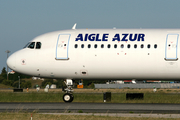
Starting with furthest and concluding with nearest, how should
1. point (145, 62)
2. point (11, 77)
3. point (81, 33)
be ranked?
point (11, 77)
point (81, 33)
point (145, 62)

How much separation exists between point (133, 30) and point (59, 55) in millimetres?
7208

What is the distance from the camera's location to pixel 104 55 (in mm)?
29078

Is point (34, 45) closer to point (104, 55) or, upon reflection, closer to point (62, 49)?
point (62, 49)

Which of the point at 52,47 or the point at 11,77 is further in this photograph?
the point at 11,77

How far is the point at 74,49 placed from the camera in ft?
97.5

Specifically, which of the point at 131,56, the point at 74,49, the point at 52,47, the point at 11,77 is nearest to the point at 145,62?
the point at 131,56

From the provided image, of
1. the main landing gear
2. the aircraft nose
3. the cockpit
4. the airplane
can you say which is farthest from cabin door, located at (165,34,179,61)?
the aircraft nose

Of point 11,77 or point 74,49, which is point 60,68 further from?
point 11,77

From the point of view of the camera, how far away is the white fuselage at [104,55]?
28453 mm

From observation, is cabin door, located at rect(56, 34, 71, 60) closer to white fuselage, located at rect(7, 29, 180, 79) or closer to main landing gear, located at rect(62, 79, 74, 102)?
white fuselage, located at rect(7, 29, 180, 79)

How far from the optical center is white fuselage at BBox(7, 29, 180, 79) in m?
28.5

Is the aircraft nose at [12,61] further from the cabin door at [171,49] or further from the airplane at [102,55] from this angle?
the cabin door at [171,49]

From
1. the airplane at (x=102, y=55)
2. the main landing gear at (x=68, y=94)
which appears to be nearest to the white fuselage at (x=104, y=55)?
the airplane at (x=102, y=55)

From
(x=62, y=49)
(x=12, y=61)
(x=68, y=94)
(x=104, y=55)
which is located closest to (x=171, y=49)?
(x=104, y=55)
